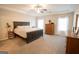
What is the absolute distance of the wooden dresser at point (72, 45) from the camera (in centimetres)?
148

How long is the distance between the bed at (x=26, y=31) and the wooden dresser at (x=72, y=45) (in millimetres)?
577

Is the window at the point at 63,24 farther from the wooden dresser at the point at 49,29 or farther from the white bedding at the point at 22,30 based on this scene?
the white bedding at the point at 22,30

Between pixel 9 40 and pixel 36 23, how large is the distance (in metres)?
0.62

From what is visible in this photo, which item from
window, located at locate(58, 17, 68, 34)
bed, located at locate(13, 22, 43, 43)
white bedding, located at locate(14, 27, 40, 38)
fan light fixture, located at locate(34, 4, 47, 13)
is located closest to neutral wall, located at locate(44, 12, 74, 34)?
window, located at locate(58, 17, 68, 34)

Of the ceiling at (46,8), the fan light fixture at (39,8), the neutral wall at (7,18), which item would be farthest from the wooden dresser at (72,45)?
the neutral wall at (7,18)

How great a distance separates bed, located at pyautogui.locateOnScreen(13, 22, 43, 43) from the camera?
1.50 meters

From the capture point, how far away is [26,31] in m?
1.50

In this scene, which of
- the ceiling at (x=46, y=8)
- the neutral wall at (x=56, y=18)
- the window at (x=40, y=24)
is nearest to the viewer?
the ceiling at (x=46, y=8)

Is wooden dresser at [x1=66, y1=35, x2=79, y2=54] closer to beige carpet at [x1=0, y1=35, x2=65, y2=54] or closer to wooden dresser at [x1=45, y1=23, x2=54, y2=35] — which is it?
beige carpet at [x1=0, y1=35, x2=65, y2=54]

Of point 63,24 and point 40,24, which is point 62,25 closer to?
point 63,24

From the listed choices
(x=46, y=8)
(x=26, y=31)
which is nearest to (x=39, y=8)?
(x=46, y=8)

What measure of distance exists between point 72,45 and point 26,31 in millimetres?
938
